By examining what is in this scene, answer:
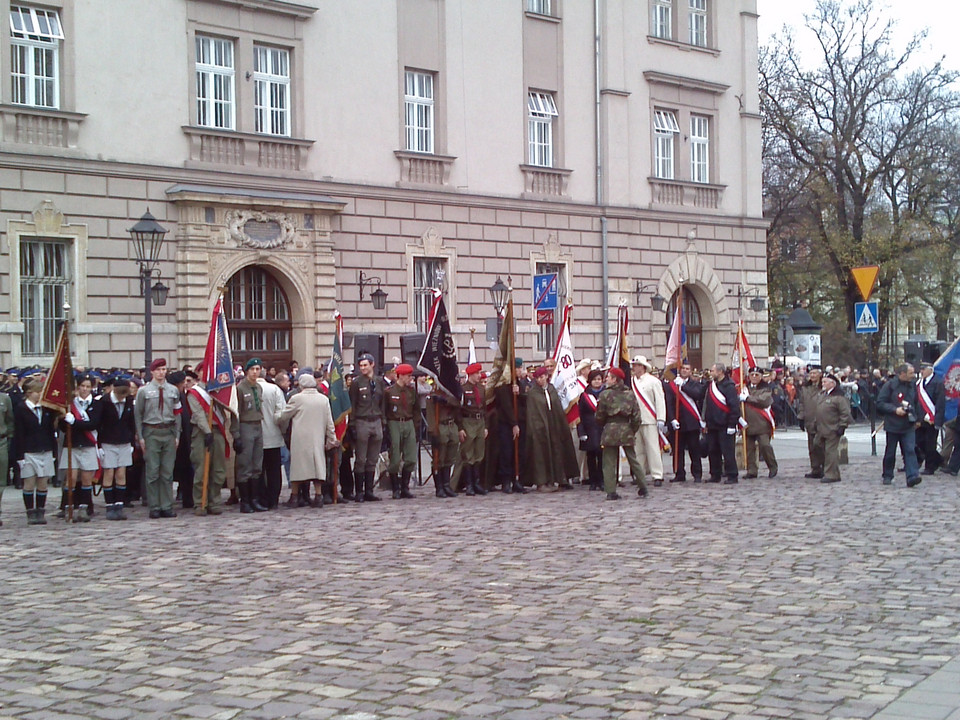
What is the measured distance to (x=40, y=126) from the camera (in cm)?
2389

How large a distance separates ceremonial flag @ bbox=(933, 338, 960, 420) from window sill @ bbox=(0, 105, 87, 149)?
16353 millimetres

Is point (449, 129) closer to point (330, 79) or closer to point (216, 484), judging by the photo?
point (330, 79)

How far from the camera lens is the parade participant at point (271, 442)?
53.0 feet

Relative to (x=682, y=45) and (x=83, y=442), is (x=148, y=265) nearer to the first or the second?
(x=83, y=442)

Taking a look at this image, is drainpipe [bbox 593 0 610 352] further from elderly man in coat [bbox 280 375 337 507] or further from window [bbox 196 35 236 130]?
elderly man in coat [bbox 280 375 337 507]

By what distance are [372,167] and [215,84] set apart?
4100 millimetres

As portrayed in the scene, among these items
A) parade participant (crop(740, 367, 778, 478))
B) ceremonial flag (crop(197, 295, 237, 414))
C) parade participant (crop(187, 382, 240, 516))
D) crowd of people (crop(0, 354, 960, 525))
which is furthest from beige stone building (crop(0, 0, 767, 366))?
parade participant (crop(740, 367, 778, 478))

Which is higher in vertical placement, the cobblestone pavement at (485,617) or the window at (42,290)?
the window at (42,290)

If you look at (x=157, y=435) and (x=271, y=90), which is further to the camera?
(x=271, y=90)

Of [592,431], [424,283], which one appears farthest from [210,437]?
[424,283]

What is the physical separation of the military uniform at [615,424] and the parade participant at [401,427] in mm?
2619

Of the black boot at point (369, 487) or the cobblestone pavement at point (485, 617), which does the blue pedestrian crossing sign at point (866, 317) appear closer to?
the cobblestone pavement at point (485, 617)

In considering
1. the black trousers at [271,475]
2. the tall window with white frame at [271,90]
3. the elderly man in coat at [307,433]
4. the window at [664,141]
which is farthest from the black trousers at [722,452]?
the window at [664,141]

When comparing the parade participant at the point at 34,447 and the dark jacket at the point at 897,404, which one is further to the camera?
the dark jacket at the point at 897,404
